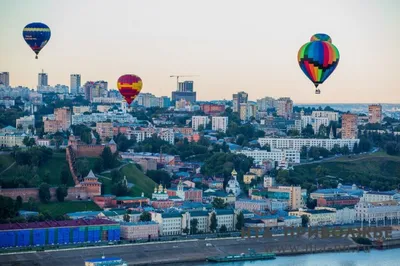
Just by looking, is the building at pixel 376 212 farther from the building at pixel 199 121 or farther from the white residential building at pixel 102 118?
the building at pixel 199 121

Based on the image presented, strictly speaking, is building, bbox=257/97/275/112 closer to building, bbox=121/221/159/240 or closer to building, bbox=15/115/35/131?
building, bbox=15/115/35/131

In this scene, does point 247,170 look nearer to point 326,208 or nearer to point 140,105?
point 326,208

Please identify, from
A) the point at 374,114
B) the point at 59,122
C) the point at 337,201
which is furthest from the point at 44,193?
the point at 374,114

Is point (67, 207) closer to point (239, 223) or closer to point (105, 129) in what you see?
point (239, 223)

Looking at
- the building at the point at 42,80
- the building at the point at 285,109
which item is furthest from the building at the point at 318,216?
the building at the point at 42,80

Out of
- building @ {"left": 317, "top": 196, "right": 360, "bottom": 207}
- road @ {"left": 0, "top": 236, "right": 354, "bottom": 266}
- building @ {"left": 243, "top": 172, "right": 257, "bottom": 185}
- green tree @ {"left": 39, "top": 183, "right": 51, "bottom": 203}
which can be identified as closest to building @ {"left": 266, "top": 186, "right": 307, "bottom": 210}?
building @ {"left": 317, "top": 196, "right": 360, "bottom": 207}

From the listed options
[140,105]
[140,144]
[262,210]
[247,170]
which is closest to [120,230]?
[262,210]
